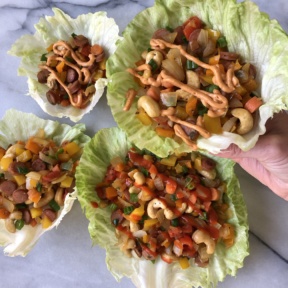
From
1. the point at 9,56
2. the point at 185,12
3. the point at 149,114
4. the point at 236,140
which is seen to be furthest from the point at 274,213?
the point at 9,56

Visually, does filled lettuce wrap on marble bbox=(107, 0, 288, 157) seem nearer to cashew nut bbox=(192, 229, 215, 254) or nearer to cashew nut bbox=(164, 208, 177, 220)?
cashew nut bbox=(164, 208, 177, 220)

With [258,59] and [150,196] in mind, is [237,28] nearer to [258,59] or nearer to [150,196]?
[258,59]

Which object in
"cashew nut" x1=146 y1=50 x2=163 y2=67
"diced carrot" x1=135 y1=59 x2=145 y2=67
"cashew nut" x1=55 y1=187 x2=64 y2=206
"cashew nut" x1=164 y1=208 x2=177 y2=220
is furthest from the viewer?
"cashew nut" x1=55 y1=187 x2=64 y2=206

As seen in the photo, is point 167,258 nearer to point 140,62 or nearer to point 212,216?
point 212,216

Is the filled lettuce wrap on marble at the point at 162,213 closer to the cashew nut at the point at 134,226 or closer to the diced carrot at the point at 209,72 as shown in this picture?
the cashew nut at the point at 134,226

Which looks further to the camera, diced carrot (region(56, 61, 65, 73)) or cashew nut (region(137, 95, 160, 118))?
diced carrot (region(56, 61, 65, 73))

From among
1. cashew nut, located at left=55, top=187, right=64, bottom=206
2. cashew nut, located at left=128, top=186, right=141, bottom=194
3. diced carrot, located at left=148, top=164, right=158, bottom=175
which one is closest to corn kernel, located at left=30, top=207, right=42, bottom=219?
cashew nut, located at left=55, top=187, right=64, bottom=206

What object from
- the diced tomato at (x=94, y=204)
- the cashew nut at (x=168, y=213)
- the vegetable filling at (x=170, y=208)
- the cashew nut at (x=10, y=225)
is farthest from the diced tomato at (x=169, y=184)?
the cashew nut at (x=10, y=225)
